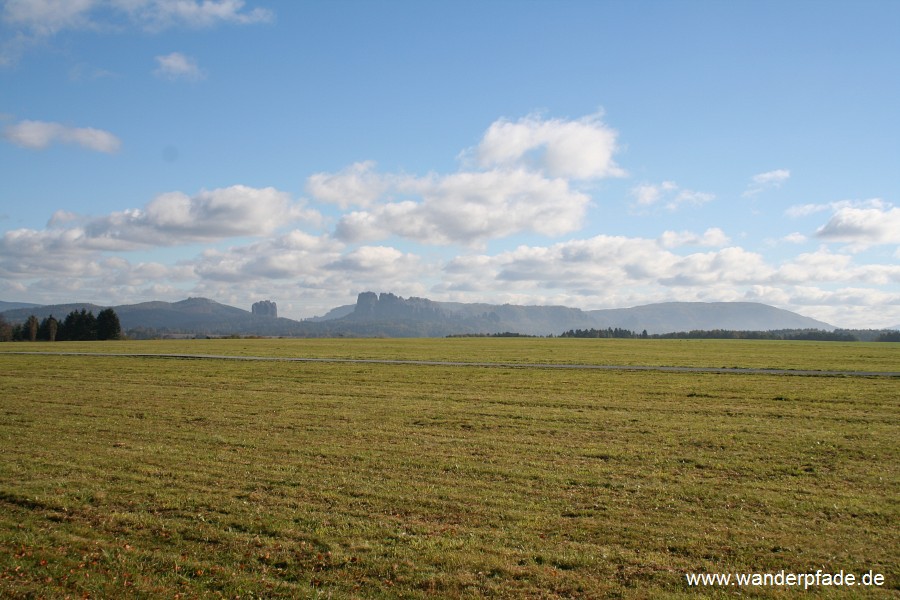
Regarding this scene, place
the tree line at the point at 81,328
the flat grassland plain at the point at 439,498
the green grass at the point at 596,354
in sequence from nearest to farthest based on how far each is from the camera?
1. the flat grassland plain at the point at 439,498
2. the green grass at the point at 596,354
3. the tree line at the point at 81,328

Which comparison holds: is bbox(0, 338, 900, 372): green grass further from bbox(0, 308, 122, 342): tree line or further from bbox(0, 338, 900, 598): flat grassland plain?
bbox(0, 308, 122, 342): tree line

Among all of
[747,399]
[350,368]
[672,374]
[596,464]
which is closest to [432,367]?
[350,368]

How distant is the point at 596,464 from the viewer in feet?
48.6

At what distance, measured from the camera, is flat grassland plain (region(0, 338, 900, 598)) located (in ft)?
27.5

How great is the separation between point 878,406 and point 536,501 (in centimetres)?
2134

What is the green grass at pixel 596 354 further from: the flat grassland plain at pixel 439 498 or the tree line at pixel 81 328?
the tree line at pixel 81 328

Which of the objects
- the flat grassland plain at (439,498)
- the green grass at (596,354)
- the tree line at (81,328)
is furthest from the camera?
the tree line at (81,328)

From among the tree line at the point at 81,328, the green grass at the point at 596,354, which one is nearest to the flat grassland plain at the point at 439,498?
the green grass at the point at 596,354

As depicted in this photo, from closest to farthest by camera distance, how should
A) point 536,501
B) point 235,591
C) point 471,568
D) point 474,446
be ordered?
point 235,591 → point 471,568 → point 536,501 → point 474,446

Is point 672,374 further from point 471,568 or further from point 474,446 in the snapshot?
point 471,568

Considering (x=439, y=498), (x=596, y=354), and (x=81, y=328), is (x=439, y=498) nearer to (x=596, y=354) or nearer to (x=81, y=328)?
(x=596, y=354)

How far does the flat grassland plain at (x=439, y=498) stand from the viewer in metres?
8.38

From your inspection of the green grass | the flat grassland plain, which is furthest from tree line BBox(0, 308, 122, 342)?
the flat grassland plain

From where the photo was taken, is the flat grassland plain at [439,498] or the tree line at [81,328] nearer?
the flat grassland plain at [439,498]
